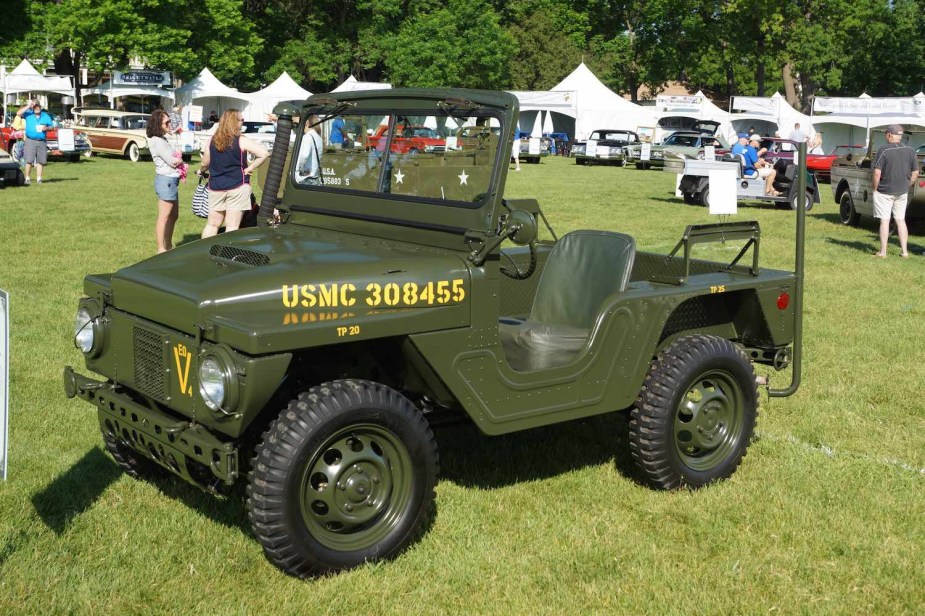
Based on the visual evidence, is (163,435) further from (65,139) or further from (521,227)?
(65,139)

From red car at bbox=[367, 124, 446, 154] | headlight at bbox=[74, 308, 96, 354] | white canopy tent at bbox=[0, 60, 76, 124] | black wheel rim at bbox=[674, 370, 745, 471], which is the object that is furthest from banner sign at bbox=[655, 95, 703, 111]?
headlight at bbox=[74, 308, 96, 354]

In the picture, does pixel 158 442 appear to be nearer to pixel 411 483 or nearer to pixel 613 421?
pixel 411 483

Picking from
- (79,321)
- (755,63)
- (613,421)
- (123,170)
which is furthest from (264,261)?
(755,63)

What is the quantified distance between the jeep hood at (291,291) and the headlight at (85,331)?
13cm

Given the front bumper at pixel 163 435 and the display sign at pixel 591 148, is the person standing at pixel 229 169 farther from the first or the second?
the display sign at pixel 591 148

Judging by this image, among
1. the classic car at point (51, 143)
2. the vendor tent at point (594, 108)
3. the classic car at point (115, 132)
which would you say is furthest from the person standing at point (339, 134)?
the vendor tent at point (594, 108)

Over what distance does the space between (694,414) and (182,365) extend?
2520mm

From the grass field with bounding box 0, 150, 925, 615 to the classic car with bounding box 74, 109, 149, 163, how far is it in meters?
26.7

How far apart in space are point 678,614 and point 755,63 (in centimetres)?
5758

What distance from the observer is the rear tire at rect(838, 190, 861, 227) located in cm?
1803

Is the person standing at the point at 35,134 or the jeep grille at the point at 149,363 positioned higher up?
the person standing at the point at 35,134

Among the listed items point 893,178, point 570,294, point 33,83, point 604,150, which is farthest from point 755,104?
point 570,294

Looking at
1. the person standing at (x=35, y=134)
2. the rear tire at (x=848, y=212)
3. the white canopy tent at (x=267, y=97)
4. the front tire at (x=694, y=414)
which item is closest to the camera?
the front tire at (x=694, y=414)

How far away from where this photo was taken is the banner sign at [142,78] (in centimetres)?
4543
